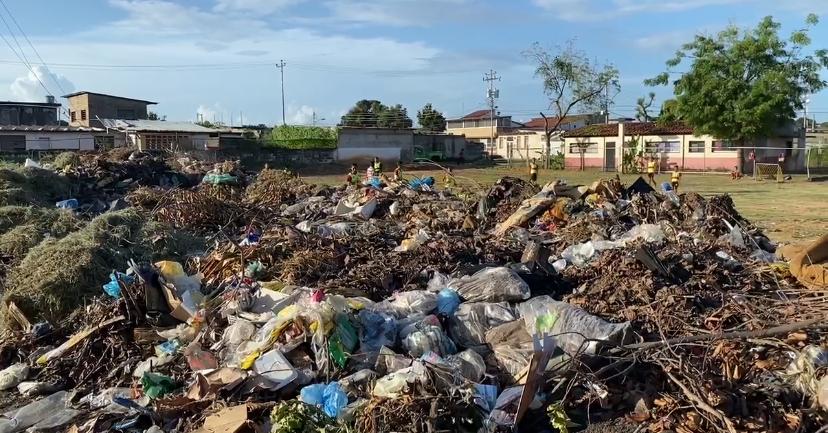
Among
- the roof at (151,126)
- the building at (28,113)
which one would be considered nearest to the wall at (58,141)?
the roof at (151,126)

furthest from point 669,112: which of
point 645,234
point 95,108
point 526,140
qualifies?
point 95,108

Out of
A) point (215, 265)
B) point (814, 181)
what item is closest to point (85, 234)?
point (215, 265)

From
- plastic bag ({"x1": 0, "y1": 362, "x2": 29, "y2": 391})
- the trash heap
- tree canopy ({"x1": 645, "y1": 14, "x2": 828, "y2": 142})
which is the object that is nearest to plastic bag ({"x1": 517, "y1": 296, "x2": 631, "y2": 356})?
the trash heap

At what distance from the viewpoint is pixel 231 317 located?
5262 millimetres

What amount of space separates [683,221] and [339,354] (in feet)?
20.4

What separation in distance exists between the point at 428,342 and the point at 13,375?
323 cm

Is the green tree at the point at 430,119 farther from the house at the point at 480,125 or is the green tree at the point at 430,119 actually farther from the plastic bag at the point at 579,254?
the plastic bag at the point at 579,254

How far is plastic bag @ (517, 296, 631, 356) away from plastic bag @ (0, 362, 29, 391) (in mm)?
3798

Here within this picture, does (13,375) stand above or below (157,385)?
below

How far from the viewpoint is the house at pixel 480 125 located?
61.3m

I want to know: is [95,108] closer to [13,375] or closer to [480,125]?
[480,125]

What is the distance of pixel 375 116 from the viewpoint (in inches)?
2371

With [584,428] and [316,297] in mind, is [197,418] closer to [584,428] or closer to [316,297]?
[316,297]

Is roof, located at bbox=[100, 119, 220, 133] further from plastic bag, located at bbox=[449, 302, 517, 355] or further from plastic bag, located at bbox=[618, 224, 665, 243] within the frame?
plastic bag, located at bbox=[449, 302, 517, 355]
